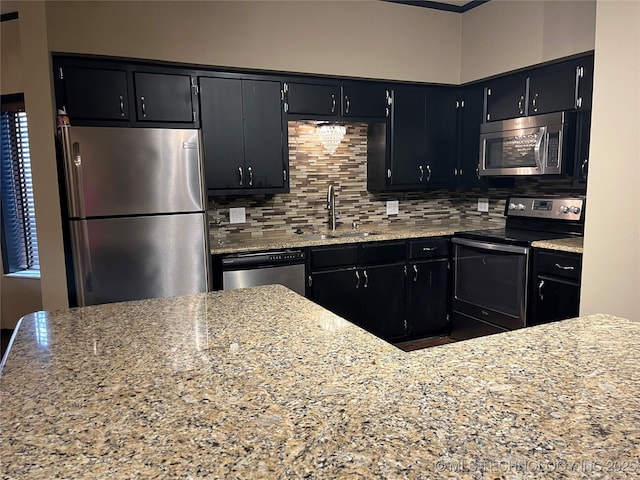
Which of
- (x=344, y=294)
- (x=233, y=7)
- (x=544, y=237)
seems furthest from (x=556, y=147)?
(x=233, y=7)

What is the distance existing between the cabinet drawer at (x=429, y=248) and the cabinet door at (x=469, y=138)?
71cm

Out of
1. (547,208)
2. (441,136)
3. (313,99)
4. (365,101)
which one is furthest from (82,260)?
(547,208)

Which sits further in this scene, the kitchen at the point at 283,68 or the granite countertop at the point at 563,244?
the granite countertop at the point at 563,244

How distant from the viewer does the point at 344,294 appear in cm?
354

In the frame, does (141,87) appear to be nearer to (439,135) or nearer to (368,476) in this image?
(439,135)

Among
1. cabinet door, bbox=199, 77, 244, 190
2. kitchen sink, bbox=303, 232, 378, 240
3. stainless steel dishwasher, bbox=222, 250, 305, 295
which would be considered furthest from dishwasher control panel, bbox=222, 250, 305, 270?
cabinet door, bbox=199, 77, 244, 190

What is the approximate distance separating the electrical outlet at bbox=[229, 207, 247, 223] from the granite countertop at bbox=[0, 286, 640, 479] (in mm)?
2364

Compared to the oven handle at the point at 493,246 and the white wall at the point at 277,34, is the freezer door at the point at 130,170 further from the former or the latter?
the oven handle at the point at 493,246

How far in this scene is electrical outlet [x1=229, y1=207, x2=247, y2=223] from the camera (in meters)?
3.73

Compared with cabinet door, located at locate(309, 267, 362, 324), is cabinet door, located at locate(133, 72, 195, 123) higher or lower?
higher

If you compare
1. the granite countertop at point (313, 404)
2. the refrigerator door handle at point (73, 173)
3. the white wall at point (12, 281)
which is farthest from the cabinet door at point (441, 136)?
the white wall at point (12, 281)

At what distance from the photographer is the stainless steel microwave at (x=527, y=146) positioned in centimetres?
327

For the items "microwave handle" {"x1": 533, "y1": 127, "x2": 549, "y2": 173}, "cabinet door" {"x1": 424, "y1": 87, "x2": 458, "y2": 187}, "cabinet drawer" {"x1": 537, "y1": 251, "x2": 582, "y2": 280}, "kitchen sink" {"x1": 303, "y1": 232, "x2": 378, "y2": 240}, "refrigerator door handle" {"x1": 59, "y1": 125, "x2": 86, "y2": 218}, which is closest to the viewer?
"refrigerator door handle" {"x1": 59, "y1": 125, "x2": 86, "y2": 218}

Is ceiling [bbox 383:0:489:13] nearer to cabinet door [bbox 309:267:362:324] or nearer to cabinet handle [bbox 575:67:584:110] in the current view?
cabinet handle [bbox 575:67:584:110]
